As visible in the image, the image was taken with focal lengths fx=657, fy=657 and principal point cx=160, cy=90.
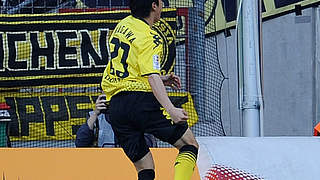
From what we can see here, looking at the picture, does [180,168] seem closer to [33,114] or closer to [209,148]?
[209,148]

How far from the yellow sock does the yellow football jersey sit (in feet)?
1.34

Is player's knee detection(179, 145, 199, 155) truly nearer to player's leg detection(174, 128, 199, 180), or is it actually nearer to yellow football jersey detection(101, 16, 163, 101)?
player's leg detection(174, 128, 199, 180)

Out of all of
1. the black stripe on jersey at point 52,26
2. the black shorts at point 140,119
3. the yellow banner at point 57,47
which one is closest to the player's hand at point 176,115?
the black shorts at point 140,119

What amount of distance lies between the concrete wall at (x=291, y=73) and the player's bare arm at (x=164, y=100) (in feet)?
16.3

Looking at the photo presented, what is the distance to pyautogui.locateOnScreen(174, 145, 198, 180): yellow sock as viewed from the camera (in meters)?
3.74

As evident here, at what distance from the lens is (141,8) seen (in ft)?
12.6

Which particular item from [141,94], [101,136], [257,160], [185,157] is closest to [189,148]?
[185,157]

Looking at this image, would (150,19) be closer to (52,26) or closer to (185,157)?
(185,157)

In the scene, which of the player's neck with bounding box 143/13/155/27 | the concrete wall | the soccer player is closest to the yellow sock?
the soccer player

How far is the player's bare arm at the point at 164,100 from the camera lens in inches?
140

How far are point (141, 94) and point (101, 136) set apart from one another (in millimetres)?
1778

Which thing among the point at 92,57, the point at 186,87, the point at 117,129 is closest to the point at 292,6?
the point at 186,87

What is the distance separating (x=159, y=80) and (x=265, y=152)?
1182 mm

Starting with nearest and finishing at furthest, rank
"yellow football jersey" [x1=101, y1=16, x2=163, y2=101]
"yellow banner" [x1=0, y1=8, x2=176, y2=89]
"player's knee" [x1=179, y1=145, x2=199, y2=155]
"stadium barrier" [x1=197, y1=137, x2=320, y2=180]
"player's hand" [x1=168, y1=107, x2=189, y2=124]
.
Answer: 1. "player's hand" [x1=168, y1=107, x2=189, y2=124]
2. "yellow football jersey" [x1=101, y1=16, x2=163, y2=101]
3. "player's knee" [x1=179, y1=145, x2=199, y2=155]
4. "stadium barrier" [x1=197, y1=137, x2=320, y2=180]
5. "yellow banner" [x1=0, y1=8, x2=176, y2=89]
